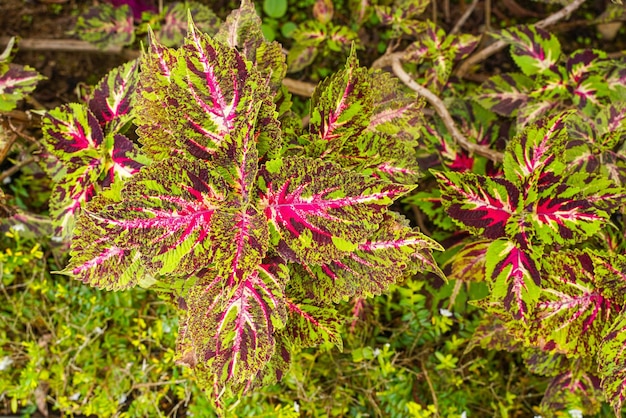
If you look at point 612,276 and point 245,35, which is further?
point 612,276

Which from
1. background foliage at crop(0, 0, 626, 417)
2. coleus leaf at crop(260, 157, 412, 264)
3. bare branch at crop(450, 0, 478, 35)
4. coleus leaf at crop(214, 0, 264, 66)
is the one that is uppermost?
coleus leaf at crop(214, 0, 264, 66)

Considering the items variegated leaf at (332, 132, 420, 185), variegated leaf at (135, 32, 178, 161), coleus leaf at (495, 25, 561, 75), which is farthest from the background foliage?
variegated leaf at (135, 32, 178, 161)

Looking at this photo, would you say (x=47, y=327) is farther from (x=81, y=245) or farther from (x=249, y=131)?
(x=249, y=131)

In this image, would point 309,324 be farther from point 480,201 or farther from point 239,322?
point 480,201

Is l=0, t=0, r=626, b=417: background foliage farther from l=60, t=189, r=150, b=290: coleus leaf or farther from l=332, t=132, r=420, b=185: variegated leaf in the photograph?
l=60, t=189, r=150, b=290: coleus leaf

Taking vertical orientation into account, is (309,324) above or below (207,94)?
below

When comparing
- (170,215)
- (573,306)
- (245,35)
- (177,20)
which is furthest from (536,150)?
(177,20)

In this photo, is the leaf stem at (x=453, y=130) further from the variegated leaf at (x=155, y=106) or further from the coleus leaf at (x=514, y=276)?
the variegated leaf at (x=155, y=106)
